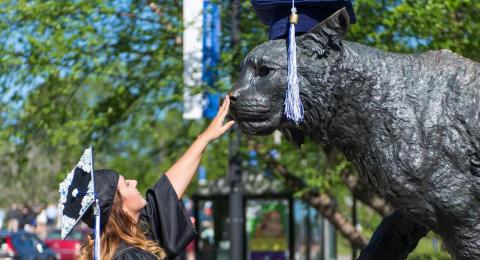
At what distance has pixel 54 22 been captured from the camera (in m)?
10.9

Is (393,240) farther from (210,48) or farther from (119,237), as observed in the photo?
(210,48)

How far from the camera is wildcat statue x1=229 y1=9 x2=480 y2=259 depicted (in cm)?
369

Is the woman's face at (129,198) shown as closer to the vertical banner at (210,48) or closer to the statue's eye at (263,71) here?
the statue's eye at (263,71)

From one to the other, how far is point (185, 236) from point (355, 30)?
18.4ft

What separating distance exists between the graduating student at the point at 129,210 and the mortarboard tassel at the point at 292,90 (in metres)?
0.28

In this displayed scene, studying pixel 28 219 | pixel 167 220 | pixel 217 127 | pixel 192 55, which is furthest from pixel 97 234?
pixel 28 219

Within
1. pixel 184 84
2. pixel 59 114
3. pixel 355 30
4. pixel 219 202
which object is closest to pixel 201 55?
pixel 184 84

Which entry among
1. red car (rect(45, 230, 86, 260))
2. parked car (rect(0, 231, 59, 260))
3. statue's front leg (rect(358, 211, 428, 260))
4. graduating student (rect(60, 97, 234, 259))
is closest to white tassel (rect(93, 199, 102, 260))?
graduating student (rect(60, 97, 234, 259))

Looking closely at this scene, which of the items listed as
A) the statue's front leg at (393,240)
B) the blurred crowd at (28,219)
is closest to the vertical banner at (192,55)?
the statue's front leg at (393,240)

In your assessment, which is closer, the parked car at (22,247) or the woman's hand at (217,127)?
the woman's hand at (217,127)

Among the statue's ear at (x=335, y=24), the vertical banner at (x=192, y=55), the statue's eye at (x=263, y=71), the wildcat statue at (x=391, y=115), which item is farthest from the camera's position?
the vertical banner at (x=192, y=55)

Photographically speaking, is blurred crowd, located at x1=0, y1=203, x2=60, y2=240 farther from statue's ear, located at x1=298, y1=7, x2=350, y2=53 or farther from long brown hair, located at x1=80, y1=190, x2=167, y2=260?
statue's ear, located at x1=298, y1=7, x2=350, y2=53

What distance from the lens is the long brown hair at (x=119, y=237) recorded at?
13.9 feet

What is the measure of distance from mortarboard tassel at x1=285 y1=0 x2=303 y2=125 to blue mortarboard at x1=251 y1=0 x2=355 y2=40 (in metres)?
0.10
